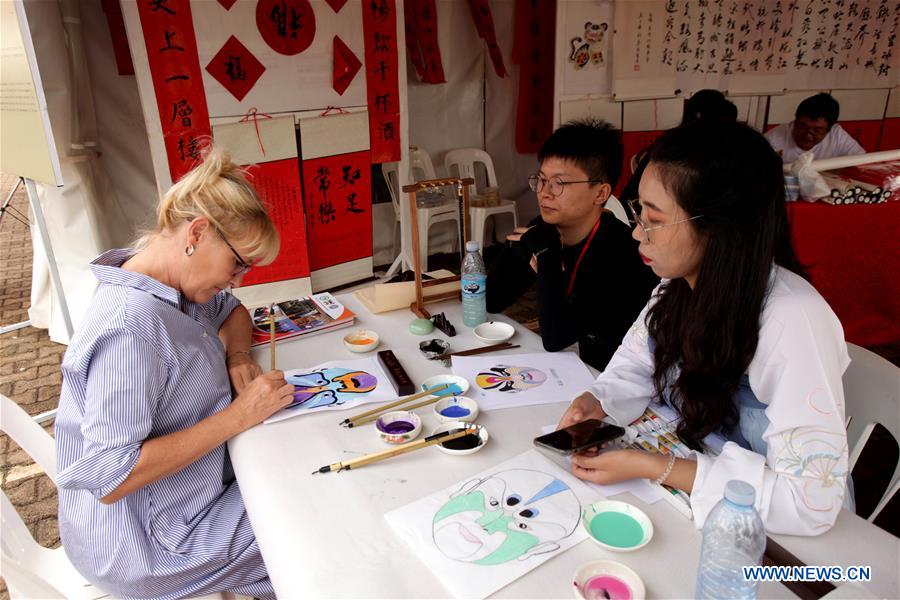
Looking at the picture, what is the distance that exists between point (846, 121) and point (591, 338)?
210 inches

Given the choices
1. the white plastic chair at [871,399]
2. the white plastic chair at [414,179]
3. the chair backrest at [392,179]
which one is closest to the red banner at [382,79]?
the white plastic chair at [414,179]

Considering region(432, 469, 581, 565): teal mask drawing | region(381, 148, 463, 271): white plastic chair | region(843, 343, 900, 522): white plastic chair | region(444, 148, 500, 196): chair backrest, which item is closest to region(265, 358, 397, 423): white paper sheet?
region(432, 469, 581, 565): teal mask drawing

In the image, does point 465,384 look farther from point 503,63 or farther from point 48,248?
point 503,63

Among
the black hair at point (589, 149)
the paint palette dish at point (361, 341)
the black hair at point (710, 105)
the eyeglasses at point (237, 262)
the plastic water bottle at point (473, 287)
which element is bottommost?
the paint palette dish at point (361, 341)

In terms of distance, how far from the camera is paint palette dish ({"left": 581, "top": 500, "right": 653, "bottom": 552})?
975mm

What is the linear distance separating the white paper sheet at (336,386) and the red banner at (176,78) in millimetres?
2009

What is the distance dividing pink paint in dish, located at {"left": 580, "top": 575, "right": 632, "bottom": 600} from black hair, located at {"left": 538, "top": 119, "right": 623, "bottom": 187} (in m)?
1.37

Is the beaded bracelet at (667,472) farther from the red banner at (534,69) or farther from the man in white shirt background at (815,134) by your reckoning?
the red banner at (534,69)

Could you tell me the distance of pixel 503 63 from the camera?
500cm

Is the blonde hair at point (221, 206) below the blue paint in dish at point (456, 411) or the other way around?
the other way around

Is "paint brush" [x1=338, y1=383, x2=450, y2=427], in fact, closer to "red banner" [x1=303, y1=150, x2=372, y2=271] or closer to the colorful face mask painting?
the colorful face mask painting

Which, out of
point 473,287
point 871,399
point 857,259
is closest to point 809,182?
point 857,259

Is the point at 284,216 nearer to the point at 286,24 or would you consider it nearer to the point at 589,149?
the point at 286,24

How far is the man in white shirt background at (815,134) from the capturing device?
3.87m
